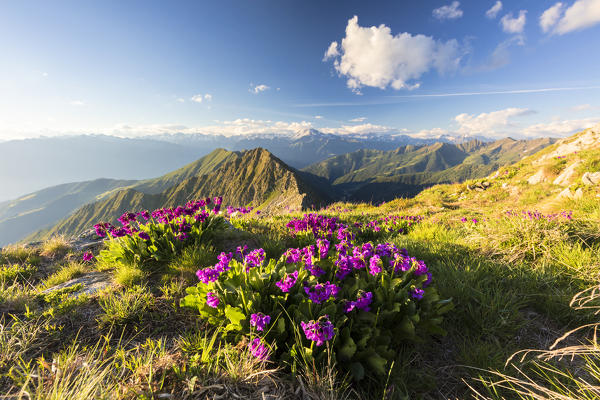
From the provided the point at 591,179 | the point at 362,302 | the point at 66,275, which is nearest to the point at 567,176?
the point at 591,179

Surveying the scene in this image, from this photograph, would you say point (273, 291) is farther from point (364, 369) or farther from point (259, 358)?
point (364, 369)

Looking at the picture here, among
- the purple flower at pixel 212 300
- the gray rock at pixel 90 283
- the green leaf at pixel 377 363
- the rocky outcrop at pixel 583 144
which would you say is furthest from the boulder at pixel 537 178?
the gray rock at pixel 90 283

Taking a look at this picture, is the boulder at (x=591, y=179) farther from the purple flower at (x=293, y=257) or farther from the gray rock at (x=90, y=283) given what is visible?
the gray rock at (x=90, y=283)

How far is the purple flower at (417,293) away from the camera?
289cm

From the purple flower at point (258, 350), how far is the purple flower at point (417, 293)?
6.31 feet

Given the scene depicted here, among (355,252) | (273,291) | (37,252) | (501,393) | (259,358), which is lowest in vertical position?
(37,252)

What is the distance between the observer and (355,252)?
3621mm

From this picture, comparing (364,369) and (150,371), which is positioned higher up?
(150,371)

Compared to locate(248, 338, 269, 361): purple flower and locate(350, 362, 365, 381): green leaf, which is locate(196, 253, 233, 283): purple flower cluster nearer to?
locate(248, 338, 269, 361): purple flower

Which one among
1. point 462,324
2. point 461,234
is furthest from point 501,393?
point 461,234

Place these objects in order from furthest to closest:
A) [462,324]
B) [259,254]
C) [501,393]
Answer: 1. [259,254]
2. [462,324]
3. [501,393]

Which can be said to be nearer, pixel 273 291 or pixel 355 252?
pixel 273 291

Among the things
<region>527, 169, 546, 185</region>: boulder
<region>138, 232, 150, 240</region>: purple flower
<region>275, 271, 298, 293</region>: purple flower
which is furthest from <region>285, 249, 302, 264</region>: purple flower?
<region>527, 169, 546, 185</region>: boulder

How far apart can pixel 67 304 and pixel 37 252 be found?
6.23m
